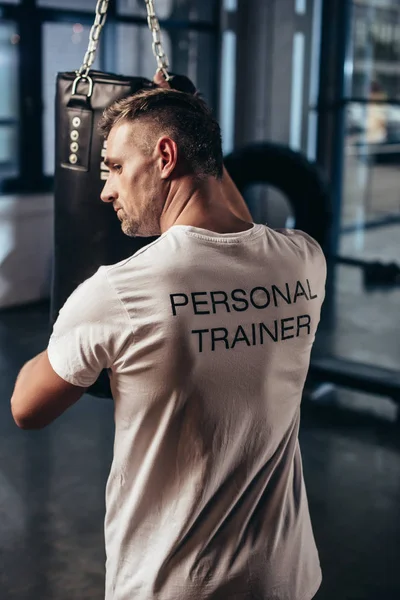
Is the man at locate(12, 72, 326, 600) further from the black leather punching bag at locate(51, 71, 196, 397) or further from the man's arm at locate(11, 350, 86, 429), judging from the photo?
the black leather punching bag at locate(51, 71, 196, 397)

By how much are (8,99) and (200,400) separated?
4.65 metres

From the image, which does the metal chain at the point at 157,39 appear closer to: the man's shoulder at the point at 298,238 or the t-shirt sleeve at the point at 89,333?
the man's shoulder at the point at 298,238

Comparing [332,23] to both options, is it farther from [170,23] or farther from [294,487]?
[294,487]

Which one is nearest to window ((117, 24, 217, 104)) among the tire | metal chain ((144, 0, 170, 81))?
the tire

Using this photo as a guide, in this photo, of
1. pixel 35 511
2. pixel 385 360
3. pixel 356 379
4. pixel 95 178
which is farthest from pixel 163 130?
pixel 385 360

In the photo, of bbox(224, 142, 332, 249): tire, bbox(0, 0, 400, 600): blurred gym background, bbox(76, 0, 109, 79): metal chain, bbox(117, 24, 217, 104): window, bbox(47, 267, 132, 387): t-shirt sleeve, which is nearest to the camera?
bbox(47, 267, 132, 387): t-shirt sleeve

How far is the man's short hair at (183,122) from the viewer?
41.8 inches

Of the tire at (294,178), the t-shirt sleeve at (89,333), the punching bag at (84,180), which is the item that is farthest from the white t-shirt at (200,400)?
the tire at (294,178)

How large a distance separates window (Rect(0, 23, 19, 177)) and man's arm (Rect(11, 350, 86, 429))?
446cm

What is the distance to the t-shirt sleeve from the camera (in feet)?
3.21

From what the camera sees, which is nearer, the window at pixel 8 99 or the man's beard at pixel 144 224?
the man's beard at pixel 144 224

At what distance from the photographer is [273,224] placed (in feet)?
21.4

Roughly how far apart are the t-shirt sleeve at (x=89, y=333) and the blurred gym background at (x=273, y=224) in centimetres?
141

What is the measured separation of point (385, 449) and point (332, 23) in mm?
4575
